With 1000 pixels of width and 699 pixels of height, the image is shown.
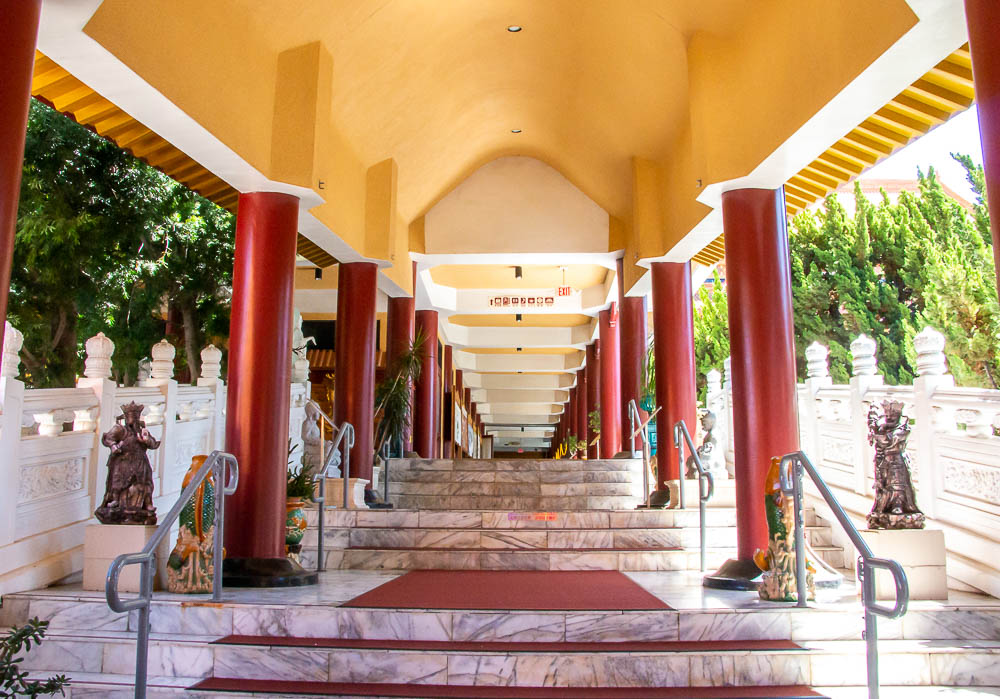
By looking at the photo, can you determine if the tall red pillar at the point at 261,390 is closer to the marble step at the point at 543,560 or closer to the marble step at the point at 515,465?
the marble step at the point at 543,560

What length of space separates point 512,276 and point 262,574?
10.3 metres

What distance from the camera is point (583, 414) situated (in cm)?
1952

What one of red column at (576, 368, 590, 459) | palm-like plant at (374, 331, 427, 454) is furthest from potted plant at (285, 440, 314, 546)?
red column at (576, 368, 590, 459)

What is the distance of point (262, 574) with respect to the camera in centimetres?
563

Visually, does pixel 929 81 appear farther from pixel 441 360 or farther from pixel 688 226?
pixel 441 360

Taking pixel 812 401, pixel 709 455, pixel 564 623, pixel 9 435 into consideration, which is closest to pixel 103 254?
pixel 9 435

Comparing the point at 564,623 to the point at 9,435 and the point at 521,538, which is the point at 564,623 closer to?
the point at 521,538

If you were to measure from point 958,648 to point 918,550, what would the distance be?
0.86 m

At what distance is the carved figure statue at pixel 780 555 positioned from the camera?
487 cm

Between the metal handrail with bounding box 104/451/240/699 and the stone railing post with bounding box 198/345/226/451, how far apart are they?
287 centimetres

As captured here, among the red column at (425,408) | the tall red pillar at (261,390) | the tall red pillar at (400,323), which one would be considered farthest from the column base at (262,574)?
the red column at (425,408)

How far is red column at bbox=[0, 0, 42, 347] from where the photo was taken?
10.4 ft

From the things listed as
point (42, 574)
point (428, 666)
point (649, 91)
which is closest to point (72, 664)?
point (42, 574)

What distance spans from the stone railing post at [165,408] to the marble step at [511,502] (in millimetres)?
3052
